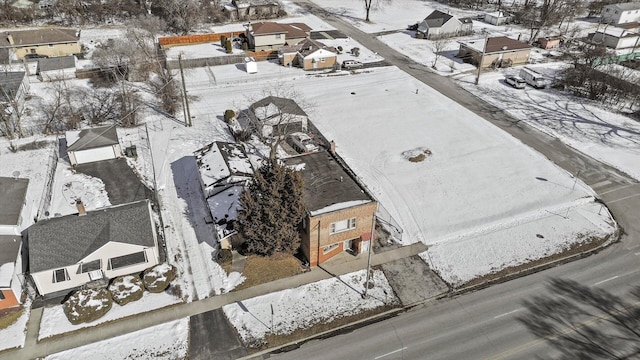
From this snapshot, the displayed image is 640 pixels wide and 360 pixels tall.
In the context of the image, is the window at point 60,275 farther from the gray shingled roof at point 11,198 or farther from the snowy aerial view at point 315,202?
the gray shingled roof at point 11,198

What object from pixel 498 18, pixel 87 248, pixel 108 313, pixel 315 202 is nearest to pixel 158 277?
pixel 108 313

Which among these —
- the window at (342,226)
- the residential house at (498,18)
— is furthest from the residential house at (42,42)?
the residential house at (498,18)

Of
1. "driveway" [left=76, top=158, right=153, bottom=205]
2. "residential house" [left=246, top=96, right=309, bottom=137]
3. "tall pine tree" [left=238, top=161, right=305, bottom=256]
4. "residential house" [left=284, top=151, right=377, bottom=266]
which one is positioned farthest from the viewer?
"residential house" [left=246, top=96, right=309, bottom=137]

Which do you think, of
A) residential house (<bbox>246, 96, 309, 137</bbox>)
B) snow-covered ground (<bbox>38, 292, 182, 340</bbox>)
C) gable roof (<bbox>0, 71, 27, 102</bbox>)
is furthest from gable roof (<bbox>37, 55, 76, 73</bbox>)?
snow-covered ground (<bbox>38, 292, 182, 340</bbox>)

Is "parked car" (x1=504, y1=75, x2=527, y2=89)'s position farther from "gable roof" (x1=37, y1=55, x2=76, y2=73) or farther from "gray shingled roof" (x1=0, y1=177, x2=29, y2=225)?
"gable roof" (x1=37, y1=55, x2=76, y2=73)

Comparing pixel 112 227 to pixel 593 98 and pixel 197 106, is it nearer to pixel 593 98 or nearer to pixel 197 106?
pixel 197 106

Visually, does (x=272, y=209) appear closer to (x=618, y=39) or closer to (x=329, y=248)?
(x=329, y=248)
